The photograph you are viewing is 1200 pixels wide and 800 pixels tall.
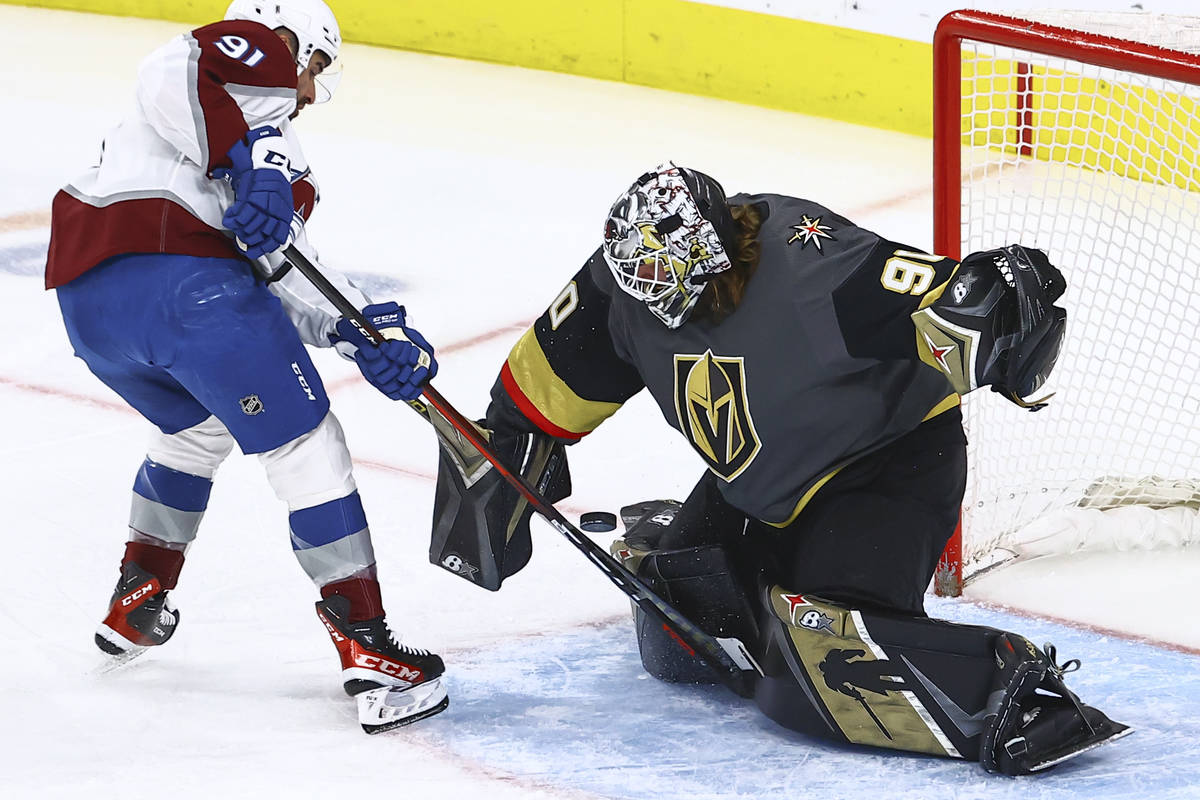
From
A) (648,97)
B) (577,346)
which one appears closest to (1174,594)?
(577,346)

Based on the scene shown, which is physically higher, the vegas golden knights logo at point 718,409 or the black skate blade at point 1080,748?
the vegas golden knights logo at point 718,409

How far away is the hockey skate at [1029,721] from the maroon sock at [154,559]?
1.30m

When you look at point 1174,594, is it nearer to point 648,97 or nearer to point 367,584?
point 367,584

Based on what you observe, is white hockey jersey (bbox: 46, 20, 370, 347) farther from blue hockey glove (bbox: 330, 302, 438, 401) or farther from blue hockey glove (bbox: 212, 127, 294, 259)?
blue hockey glove (bbox: 330, 302, 438, 401)

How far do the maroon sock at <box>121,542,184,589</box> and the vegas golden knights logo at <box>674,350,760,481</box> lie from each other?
0.87m

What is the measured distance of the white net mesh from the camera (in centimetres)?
312

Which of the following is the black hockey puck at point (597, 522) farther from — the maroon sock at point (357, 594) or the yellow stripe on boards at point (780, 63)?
the yellow stripe on boards at point (780, 63)

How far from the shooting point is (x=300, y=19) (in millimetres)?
2621

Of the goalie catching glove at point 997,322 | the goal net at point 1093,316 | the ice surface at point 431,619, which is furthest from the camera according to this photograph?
the goal net at point 1093,316

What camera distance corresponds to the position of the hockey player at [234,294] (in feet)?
7.74

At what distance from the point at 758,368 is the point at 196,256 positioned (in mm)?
805

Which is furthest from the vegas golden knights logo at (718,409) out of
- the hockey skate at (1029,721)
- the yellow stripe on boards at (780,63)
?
the yellow stripe on boards at (780,63)

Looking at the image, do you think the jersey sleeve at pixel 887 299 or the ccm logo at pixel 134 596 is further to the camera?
the ccm logo at pixel 134 596

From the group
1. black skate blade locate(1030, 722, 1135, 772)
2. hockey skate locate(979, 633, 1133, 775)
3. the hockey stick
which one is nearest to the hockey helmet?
the hockey stick
